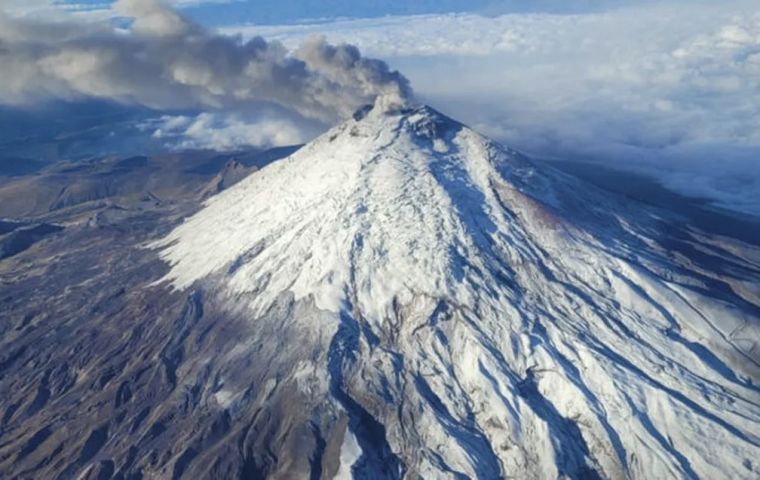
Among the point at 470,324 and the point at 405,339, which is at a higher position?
the point at 470,324

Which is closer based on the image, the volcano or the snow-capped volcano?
the snow-capped volcano

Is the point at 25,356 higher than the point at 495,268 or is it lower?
lower

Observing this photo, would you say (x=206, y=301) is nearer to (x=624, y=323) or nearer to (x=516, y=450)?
(x=516, y=450)

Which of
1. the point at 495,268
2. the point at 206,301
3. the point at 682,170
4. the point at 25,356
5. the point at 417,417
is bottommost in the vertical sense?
the point at 682,170

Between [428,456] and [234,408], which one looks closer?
[428,456]

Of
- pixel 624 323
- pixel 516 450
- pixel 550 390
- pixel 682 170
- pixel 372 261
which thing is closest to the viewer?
pixel 516 450

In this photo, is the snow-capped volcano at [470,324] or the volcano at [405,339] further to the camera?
the volcano at [405,339]

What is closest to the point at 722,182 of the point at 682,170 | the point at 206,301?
the point at 682,170

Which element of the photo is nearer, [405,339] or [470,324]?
[470,324]
